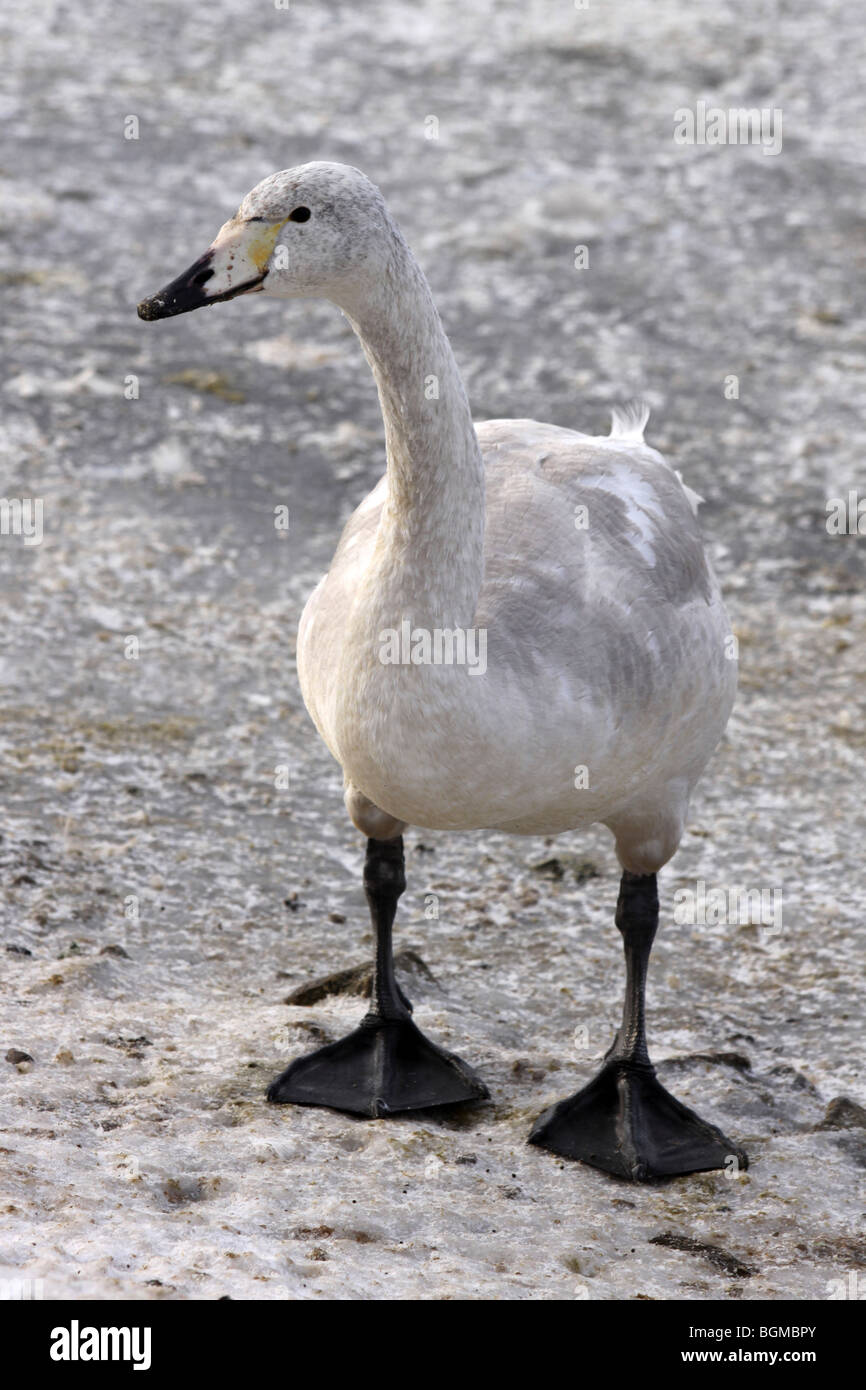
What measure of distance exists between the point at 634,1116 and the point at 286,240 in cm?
246

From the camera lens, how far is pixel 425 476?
3.59m

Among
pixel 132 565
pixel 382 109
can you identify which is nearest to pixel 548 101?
pixel 382 109

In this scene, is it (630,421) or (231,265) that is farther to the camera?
(630,421)

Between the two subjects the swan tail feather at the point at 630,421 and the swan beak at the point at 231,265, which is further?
the swan tail feather at the point at 630,421

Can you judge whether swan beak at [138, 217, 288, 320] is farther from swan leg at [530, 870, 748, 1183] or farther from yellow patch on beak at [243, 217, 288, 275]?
swan leg at [530, 870, 748, 1183]

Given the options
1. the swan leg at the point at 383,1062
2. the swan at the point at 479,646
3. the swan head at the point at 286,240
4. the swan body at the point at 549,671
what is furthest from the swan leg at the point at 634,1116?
the swan head at the point at 286,240

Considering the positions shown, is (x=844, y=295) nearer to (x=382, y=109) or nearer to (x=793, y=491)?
(x=793, y=491)

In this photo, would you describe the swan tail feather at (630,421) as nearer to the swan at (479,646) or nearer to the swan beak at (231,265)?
the swan at (479,646)

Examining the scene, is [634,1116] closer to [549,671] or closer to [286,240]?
[549,671]

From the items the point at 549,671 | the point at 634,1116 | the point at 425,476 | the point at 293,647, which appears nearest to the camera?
the point at 425,476

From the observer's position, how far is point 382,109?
11.0 meters

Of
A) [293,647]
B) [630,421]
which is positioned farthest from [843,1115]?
[293,647]

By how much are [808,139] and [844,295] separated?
2.11 meters

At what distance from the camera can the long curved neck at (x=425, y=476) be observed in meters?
→ 3.47
